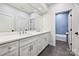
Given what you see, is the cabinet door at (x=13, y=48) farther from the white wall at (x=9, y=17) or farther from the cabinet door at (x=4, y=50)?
the white wall at (x=9, y=17)

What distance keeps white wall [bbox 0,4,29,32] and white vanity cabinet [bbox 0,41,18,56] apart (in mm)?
694

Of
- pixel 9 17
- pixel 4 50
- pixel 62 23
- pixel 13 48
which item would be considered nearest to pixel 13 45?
pixel 13 48

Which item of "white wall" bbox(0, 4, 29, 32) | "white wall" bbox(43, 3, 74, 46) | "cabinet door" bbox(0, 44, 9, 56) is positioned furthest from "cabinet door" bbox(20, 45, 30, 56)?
"white wall" bbox(43, 3, 74, 46)

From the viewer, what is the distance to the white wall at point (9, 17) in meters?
1.79

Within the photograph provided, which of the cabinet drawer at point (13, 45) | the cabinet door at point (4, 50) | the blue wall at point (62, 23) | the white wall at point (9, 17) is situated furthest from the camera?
the blue wall at point (62, 23)

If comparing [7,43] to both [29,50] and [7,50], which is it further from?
[29,50]

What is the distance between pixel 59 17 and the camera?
570 centimetres

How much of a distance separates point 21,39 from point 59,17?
479 centimetres

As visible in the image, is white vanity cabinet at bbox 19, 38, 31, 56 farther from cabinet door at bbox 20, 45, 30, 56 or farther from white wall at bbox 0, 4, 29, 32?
white wall at bbox 0, 4, 29, 32

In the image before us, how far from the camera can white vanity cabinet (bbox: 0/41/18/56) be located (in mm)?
1107

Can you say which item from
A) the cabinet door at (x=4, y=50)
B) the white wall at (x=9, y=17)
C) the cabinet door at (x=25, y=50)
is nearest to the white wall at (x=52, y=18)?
the white wall at (x=9, y=17)

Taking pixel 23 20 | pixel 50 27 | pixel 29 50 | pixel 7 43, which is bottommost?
pixel 29 50

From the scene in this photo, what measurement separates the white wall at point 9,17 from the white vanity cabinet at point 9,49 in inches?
27.3

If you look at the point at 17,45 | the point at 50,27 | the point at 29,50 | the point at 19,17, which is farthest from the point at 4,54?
the point at 50,27
